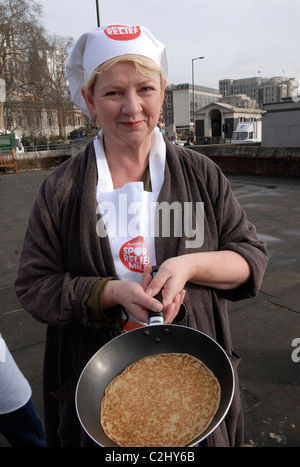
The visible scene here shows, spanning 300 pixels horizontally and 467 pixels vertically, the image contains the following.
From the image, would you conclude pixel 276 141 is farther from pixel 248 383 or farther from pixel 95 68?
pixel 95 68

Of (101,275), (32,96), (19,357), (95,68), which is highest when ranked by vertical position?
(32,96)

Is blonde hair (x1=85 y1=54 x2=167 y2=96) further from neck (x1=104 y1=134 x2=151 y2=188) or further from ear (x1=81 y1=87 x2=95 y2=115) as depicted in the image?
neck (x1=104 y1=134 x2=151 y2=188)

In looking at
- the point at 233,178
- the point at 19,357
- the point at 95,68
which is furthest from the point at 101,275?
the point at 233,178

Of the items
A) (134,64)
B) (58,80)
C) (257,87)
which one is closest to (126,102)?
(134,64)

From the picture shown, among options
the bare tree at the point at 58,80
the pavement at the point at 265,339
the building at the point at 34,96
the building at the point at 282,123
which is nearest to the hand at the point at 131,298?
the pavement at the point at 265,339

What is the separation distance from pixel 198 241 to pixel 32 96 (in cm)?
3961

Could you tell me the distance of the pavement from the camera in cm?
233

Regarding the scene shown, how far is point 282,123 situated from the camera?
15.2 m

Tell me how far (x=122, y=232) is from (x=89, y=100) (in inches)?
20.1

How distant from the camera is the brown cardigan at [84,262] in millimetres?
1302

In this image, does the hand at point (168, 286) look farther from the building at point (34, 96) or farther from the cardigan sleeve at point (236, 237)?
the building at point (34, 96)

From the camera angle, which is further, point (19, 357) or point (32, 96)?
point (32, 96)

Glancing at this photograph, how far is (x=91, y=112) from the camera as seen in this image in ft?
4.73

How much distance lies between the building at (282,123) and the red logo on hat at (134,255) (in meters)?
15.2
